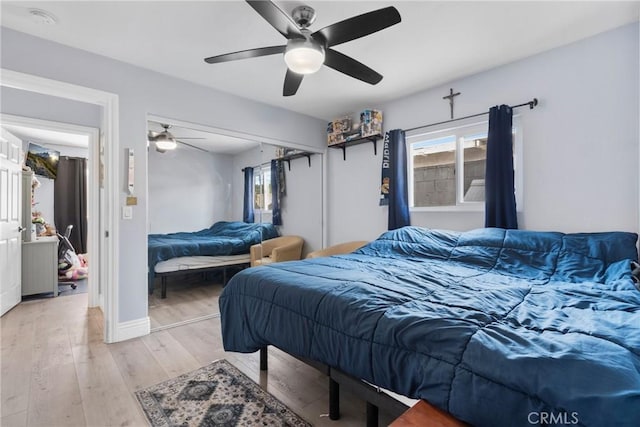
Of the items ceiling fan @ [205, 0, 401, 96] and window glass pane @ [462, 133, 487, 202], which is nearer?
ceiling fan @ [205, 0, 401, 96]

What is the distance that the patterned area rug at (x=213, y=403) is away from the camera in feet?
5.20

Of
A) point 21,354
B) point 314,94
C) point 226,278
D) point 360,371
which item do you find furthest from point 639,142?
point 21,354

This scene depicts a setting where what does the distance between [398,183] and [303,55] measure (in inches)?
77.9

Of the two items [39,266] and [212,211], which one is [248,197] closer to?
[212,211]

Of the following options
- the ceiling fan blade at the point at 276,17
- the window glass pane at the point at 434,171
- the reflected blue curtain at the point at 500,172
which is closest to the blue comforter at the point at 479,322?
the reflected blue curtain at the point at 500,172

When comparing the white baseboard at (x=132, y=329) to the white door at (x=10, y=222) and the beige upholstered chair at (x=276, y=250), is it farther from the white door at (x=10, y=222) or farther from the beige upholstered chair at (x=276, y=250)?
the white door at (x=10, y=222)

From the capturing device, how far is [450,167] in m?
3.21

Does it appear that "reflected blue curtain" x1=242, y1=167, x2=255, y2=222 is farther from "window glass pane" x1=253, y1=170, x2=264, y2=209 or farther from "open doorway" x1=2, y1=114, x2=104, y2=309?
"open doorway" x1=2, y1=114, x2=104, y2=309

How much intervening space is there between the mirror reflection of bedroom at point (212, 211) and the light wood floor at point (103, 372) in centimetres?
50

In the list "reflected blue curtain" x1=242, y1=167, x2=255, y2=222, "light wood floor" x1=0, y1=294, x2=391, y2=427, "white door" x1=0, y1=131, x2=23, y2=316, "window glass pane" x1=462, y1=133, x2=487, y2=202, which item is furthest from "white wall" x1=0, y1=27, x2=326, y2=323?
"window glass pane" x1=462, y1=133, x2=487, y2=202

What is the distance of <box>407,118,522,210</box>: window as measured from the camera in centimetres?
298

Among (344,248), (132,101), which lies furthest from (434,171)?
(132,101)

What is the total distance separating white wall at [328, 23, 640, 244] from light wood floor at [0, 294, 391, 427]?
2136 mm

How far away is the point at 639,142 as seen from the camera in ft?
6.85
